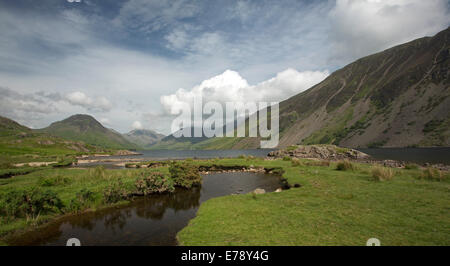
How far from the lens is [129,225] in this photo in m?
16.7

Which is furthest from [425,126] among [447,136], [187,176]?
[187,176]

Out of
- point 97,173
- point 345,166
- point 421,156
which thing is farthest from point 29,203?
point 421,156

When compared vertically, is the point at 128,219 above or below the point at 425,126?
below

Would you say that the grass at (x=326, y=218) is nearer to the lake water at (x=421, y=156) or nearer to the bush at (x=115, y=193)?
the bush at (x=115, y=193)

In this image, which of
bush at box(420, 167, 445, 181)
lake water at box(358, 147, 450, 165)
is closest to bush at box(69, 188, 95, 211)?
bush at box(420, 167, 445, 181)

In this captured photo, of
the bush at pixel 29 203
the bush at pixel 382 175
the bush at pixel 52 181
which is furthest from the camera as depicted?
the bush at pixel 52 181

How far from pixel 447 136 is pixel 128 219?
7398 inches

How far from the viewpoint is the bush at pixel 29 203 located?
1602 centimetres

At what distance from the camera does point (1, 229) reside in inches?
557

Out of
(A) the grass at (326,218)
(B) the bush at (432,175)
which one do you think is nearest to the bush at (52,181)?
(A) the grass at (326,218)

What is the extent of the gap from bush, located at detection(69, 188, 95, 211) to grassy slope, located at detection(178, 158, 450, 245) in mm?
13093

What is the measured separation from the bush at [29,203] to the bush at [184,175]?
14.3 m

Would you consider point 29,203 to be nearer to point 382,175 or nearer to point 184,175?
point 184,175

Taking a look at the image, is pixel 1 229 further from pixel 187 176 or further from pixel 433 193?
pixel 433 193
